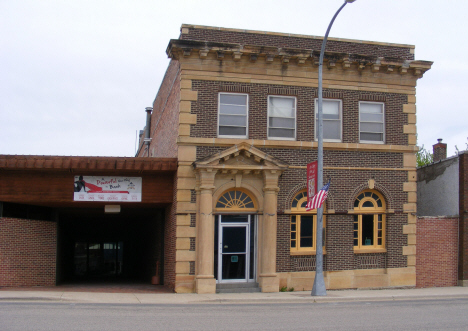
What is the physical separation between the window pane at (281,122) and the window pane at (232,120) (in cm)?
96

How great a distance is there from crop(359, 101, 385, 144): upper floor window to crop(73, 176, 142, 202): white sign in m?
7.87

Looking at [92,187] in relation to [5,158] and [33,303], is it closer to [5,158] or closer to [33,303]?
[5,158]

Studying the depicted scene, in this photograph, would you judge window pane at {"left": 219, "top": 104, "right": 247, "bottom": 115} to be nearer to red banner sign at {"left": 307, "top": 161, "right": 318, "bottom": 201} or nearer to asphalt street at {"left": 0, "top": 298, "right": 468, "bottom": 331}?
red banner sign at {"left": 307, "top": 161, "right": 318, "bottom": 201}

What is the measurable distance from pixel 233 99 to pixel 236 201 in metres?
3.36

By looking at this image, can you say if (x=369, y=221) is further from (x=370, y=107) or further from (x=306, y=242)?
(x=370, y=107)

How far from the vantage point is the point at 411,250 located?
61.0ft

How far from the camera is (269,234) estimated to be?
667 inches

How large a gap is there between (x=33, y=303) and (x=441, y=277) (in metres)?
13.8

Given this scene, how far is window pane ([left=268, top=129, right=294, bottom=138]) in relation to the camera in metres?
17.8

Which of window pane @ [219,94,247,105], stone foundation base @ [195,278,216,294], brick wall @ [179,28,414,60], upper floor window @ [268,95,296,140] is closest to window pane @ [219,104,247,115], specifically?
window pane @ [219,94,247,105]

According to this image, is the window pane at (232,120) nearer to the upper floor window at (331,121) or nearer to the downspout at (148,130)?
the upper floor window at (331,121)

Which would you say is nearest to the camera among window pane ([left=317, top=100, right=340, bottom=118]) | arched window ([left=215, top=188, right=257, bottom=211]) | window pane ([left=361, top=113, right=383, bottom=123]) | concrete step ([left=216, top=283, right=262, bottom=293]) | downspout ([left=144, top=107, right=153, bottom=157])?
concrete step ([left=216, top=283, right=262, bottom=293])

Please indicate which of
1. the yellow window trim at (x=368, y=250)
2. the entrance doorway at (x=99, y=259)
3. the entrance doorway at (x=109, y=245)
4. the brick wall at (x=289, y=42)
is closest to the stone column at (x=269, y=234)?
the yellow window trim at (x=368, y=250)

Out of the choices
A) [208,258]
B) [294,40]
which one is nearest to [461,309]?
[208,258]
